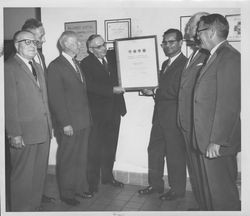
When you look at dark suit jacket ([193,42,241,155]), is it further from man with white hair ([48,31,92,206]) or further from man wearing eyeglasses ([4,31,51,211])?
man wearing eyeglasses ([4,31,51,211])

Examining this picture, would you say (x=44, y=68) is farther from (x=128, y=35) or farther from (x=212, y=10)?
(x=212, y=10)

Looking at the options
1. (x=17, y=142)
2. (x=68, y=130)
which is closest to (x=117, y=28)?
(x=68, y=130)

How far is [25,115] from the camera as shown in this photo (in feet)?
8.46

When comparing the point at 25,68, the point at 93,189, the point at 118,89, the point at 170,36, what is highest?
the point at 170,36

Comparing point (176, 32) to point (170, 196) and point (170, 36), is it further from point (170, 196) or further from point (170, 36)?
point (170, 196)

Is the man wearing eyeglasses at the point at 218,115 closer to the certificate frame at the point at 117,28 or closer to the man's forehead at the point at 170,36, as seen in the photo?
the man's forehead at the point at 170,36

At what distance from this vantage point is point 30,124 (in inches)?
102

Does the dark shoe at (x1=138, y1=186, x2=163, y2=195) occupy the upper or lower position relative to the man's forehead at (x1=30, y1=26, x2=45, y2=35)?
lower

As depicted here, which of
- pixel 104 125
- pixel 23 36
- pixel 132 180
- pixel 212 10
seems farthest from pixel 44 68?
pixel 212 10

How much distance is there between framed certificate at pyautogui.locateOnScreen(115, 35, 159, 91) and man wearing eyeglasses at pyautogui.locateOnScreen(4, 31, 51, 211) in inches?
23.3

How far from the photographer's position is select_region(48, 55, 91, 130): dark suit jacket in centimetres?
260

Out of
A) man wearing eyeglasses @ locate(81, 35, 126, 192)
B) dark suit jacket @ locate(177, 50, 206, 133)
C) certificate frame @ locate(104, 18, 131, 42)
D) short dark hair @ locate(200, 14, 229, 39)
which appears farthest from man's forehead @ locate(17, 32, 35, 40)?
short dark hair @ locate(200, 14, 229, 39)

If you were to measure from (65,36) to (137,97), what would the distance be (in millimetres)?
695

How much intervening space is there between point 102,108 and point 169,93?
1.67 feet
